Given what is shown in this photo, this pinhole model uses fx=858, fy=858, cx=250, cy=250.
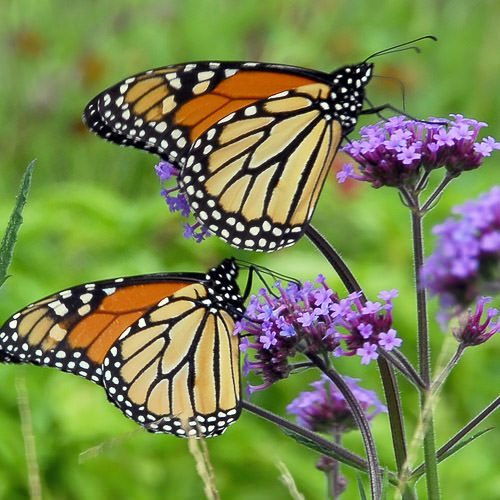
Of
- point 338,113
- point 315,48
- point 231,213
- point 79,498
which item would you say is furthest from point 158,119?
point 315,48

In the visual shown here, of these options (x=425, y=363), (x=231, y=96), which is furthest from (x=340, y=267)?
(x=231, y=96)

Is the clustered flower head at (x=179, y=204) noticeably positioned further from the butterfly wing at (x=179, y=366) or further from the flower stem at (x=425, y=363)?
the flower stem at (x=425, y=363)

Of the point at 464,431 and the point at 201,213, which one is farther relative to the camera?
the point at 201,213

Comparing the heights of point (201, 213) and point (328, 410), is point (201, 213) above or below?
above

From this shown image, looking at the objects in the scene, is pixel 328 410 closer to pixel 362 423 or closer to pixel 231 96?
pixel 362 423

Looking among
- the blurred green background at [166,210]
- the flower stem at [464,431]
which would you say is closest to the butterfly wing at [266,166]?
the flower stem at [464,431]

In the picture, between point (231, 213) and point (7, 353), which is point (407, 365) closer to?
point (231, 213)
